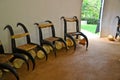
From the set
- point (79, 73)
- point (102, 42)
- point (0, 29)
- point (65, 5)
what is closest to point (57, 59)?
point (79, 73)

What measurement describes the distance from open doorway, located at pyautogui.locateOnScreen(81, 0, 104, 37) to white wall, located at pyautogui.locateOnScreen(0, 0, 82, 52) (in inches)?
50.1

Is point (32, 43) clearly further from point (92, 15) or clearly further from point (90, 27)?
point (90, 27)

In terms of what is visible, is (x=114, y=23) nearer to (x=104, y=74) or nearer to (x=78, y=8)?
(x=78, y=8)

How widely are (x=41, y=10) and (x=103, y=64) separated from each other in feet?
5.92

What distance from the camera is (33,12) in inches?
144

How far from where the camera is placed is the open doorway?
5.71 m

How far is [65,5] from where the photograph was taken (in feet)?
14.3

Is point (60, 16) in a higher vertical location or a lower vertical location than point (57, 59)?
higher

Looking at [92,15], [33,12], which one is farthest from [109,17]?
[33,12]

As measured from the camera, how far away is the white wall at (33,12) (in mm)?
3162

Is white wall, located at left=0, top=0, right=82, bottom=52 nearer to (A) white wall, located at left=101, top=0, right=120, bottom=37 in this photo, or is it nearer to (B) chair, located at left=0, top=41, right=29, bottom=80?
(B) chair, located at left=0, top=41, right=29, bottom=80

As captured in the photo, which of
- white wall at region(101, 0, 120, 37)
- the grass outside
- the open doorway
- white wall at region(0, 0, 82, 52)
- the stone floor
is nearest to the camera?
the stone floor

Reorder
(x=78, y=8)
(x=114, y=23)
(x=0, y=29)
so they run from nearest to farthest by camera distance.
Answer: (x=0, y=29)
(x=78, y=8)
(x=114, y=23)

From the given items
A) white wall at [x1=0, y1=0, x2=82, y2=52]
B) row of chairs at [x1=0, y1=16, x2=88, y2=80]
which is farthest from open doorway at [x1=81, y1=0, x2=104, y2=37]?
row of chairs at [x1=0, y1=16, x2=88, y2=80]
